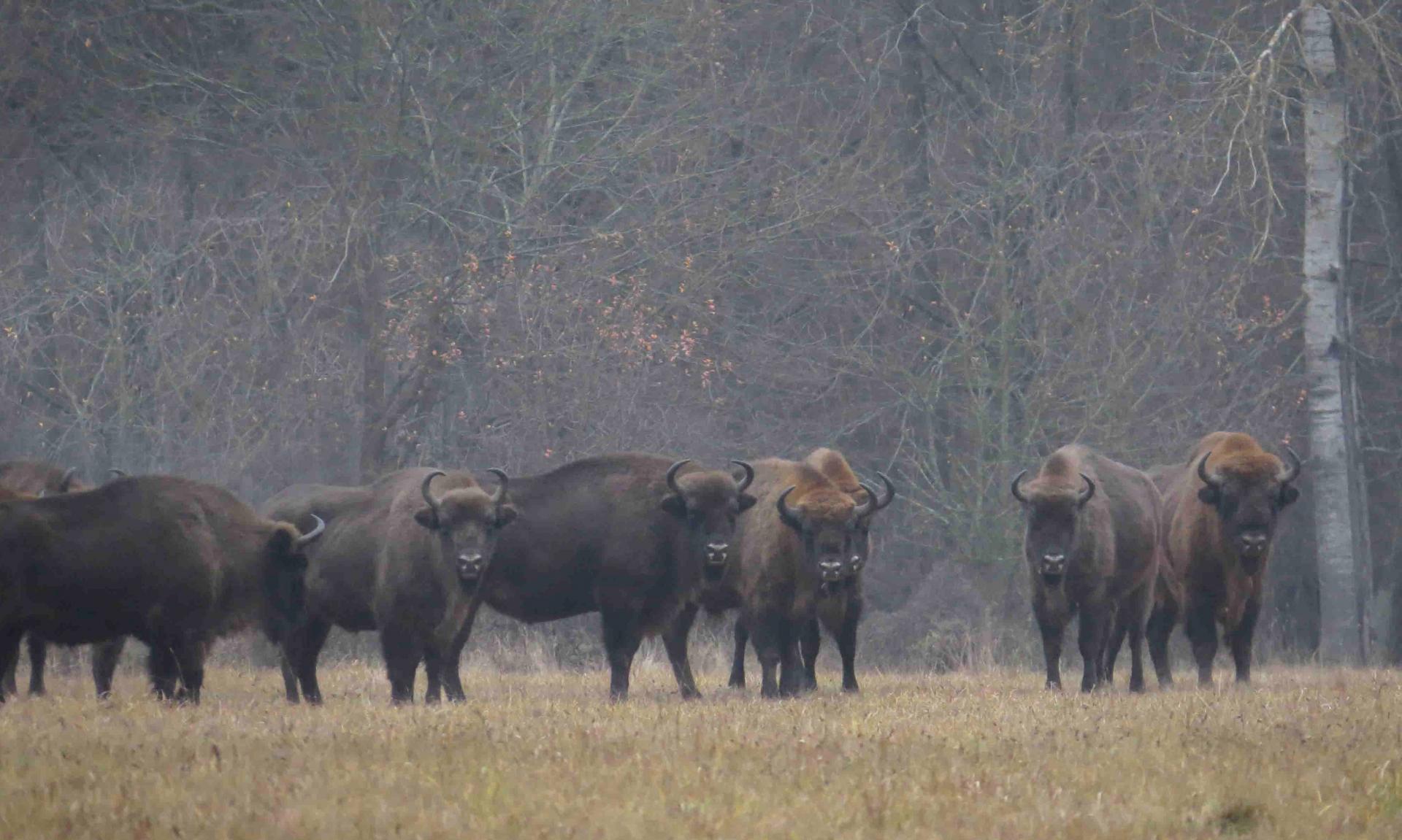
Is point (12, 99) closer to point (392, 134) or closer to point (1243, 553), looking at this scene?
point (392, 134)

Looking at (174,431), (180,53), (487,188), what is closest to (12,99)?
(180,53)

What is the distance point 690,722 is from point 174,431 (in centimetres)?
1477

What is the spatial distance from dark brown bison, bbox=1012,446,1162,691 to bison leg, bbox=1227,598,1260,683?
0.79m

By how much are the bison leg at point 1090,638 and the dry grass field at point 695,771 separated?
2.92m

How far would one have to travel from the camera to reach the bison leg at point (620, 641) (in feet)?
50.5

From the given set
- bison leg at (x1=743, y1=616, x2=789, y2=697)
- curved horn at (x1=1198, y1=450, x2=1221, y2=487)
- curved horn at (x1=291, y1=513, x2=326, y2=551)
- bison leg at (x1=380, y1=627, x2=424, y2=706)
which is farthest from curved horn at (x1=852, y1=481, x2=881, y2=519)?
curved horn at (x1=291, y1=513, x2=326, y2=551)

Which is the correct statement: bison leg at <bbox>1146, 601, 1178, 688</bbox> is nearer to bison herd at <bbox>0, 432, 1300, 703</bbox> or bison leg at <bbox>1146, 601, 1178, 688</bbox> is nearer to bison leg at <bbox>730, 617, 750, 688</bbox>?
bison herd at <bbox>0, 432, 1300, 703</bbox>

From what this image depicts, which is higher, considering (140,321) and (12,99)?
(12,99)

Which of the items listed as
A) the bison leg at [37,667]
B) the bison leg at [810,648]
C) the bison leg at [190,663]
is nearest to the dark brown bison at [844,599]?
the bison leg at [810,648]

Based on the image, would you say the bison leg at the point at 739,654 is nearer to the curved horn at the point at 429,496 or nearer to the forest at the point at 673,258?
the curved horn at the point at 429,496

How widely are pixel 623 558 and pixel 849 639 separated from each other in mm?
2123

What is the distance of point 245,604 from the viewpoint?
45.2 ft

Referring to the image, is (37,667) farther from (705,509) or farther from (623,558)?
(705,509)

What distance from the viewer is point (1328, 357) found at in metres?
24.0
